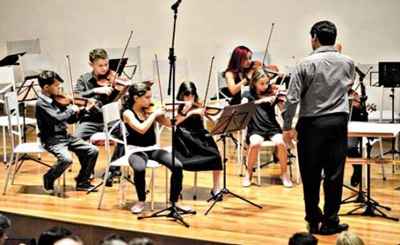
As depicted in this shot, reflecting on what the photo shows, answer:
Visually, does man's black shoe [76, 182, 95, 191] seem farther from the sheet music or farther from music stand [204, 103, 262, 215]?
the sheet music

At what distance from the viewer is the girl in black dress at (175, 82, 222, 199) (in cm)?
573

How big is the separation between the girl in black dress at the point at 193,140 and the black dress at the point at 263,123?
0.70 meters

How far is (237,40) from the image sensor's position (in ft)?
29.9

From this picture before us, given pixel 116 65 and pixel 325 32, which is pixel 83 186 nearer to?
pixel 116 65

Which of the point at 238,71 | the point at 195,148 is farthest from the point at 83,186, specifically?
the point at 238,71

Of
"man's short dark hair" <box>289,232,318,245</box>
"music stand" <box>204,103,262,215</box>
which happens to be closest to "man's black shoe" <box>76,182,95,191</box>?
"music stand" <box>204,103,262,215</box>

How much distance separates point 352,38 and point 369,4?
1.45 feet

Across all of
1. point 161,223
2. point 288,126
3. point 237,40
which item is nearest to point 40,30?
point 237,40

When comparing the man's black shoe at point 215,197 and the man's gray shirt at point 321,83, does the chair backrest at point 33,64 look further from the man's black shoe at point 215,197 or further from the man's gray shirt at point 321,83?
the man's gray shirt at point 321,83

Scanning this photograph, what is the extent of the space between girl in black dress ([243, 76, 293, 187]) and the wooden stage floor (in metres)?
0.21

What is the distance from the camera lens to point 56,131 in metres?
6.08

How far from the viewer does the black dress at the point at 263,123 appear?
21.2ft

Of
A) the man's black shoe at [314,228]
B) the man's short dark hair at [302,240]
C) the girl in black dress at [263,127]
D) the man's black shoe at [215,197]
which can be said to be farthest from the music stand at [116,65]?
the man's short dark hair at [302,240]

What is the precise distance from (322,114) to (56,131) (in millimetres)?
2465
